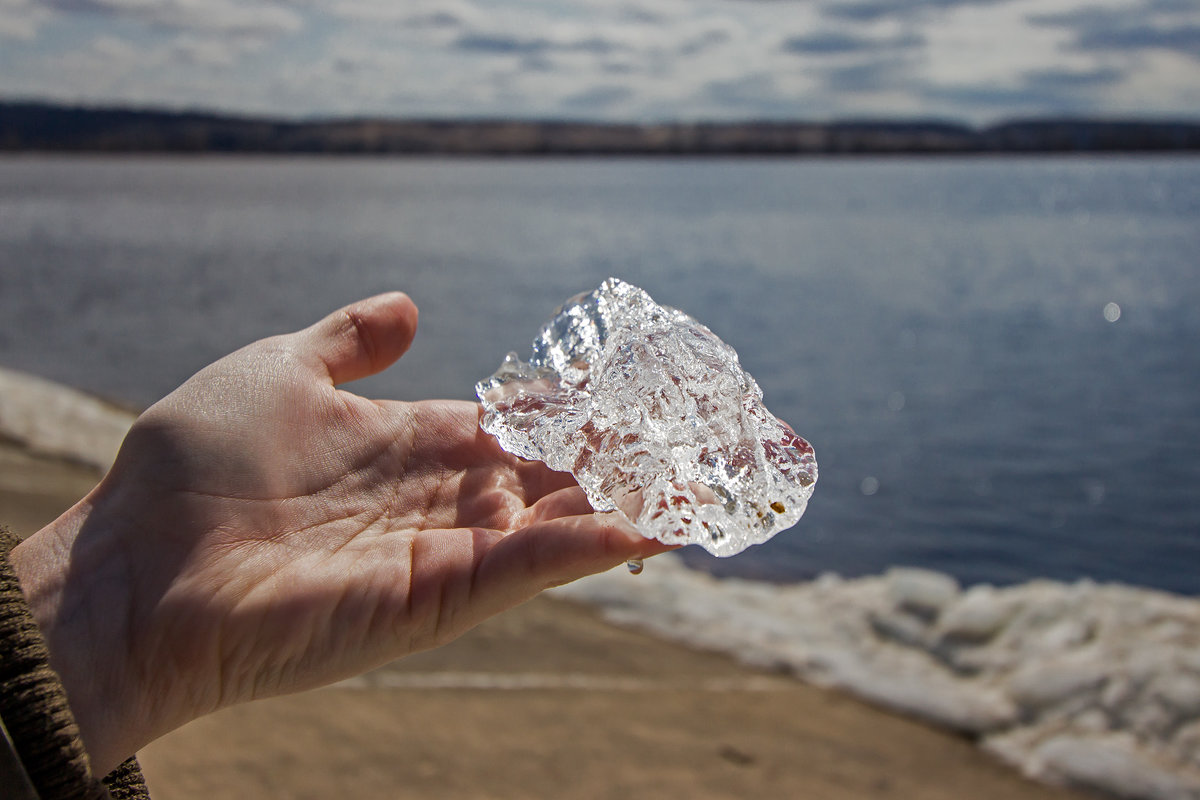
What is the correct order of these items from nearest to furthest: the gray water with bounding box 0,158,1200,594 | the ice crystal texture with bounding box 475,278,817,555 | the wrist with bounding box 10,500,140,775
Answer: the wrist with bounding box 10,500,140,775, the ice crystal texture with bounding box 475,278,817,555, the gray water with bounding box 0,158,1200,594

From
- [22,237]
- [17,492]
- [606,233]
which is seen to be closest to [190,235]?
[22,237]

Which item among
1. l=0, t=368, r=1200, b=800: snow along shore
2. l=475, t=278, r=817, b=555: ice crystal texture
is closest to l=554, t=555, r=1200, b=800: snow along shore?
l=0, t=368, r=1200, b=800: snow along shore

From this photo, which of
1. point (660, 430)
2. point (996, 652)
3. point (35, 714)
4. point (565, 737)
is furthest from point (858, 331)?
point (35, 714)

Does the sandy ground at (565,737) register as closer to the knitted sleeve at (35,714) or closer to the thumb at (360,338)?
the thumb at (360,338)

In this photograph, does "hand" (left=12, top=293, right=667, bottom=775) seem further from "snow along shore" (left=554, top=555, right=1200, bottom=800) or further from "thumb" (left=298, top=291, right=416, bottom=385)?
"snow along shore" (left=554, top=555, right=1200, bottom=800)

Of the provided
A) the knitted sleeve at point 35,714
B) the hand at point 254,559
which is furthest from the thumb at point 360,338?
the knitted sleeve at point 35,714

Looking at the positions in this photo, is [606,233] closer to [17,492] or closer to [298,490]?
[17,492]

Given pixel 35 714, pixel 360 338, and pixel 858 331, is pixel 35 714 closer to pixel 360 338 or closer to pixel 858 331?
pixel 360 338
